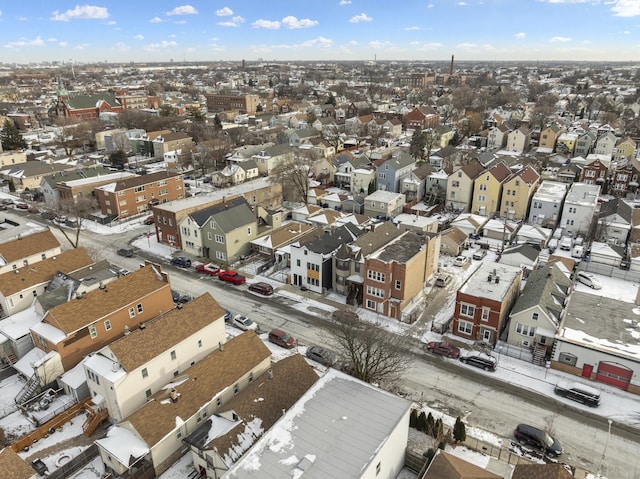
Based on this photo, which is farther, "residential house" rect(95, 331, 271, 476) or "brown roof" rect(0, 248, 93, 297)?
"brown roof" rect(0, 248, 93, 297)

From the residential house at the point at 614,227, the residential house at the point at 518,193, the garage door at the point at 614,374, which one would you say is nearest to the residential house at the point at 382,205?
the residential house at the point at 518,193

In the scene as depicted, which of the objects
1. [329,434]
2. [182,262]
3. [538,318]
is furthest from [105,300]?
[538,318]

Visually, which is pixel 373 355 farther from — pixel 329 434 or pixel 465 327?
pixel 465 327

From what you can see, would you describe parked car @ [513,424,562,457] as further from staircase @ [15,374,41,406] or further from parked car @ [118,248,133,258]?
parked car @ [118,248,133,258]

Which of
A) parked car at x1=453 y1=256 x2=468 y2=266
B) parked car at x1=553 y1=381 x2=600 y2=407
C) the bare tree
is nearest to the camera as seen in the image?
the bare tree

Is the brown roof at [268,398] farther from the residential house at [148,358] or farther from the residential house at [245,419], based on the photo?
the residential house at [148,358]

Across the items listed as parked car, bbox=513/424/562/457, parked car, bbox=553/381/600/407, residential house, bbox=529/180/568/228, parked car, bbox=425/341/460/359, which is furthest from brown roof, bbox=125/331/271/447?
residential house, bbox=529/180/568/228

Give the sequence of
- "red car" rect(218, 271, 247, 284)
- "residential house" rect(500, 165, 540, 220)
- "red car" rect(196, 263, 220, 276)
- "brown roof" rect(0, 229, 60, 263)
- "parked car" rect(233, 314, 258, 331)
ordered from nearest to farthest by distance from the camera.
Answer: "parked car" rect(233, 314, 258, 331) → "brown roof" rect(0, 229, 60, 263) → "red car" rect(218, 271, 247, 284) → "red car" rect(196, 263, 220, 276) → "residential house" rect(500, 165, 540, 220)

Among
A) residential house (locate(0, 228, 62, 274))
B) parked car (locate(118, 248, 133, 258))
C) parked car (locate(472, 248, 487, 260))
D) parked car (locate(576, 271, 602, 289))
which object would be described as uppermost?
residential house (locate(0, 228, 62, 274))
